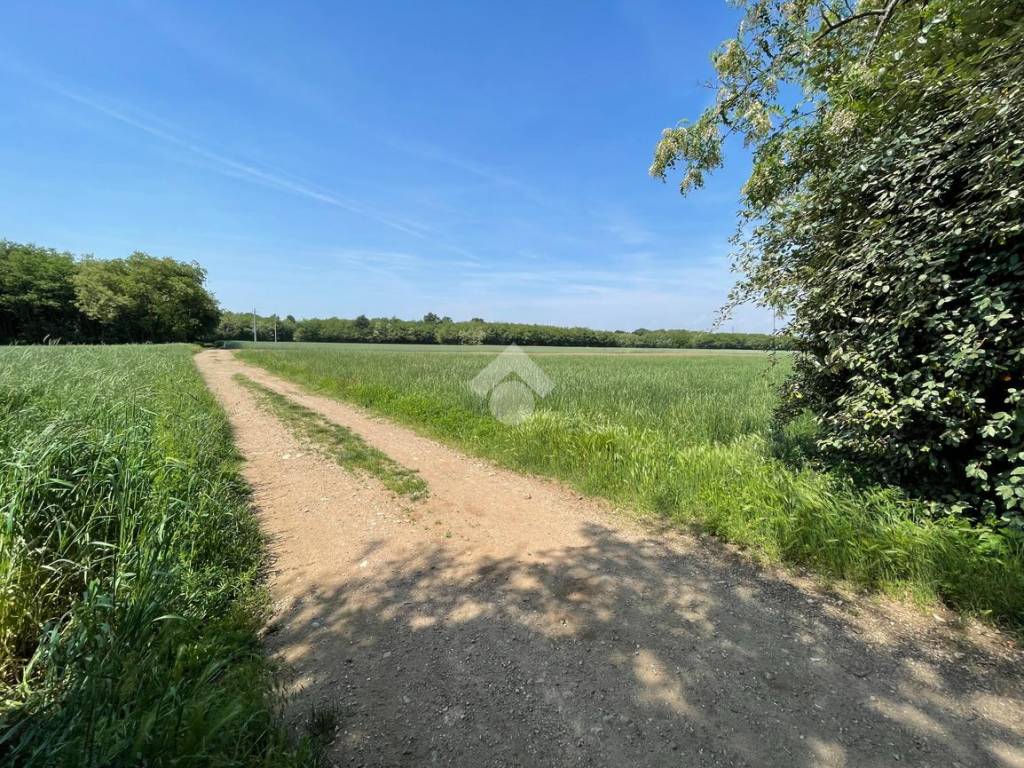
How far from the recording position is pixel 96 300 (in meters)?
52.4

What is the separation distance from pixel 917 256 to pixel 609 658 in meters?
4.18

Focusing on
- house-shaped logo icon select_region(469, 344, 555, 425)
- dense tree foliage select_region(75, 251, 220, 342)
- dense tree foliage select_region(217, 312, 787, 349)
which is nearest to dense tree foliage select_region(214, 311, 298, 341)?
dense tree foliage select_region(217, 312, 787, 349)

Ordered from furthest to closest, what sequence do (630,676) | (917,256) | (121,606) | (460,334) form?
(460,334)
(917,256)
(630,676)
(121,606)

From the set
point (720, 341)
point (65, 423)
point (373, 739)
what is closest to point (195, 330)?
point (65, 423)

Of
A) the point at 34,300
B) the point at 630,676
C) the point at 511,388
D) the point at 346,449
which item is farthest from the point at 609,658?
the point at 34,300

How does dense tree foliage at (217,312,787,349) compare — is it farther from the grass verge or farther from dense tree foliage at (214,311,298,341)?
the grass verge

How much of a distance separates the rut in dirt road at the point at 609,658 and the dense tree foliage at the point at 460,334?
7579cm

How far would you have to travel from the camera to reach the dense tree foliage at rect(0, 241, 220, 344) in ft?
170

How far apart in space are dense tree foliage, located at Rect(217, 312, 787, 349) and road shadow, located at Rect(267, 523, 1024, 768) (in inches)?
Answer: 3005

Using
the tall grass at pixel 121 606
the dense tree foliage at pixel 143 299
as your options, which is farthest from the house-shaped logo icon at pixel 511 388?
the dense tree foliage at pixel 143 299

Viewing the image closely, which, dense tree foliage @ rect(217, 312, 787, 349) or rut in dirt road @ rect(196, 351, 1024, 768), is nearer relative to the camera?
rut in dirt road @ rect(196, 351, 1024, 768)

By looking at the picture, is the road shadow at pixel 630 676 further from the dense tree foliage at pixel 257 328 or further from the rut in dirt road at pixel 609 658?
the dense tree foliage at pixel 257 328

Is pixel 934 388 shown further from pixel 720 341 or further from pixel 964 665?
pixel 720 341

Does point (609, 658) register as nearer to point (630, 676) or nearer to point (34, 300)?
point (630, 676)
